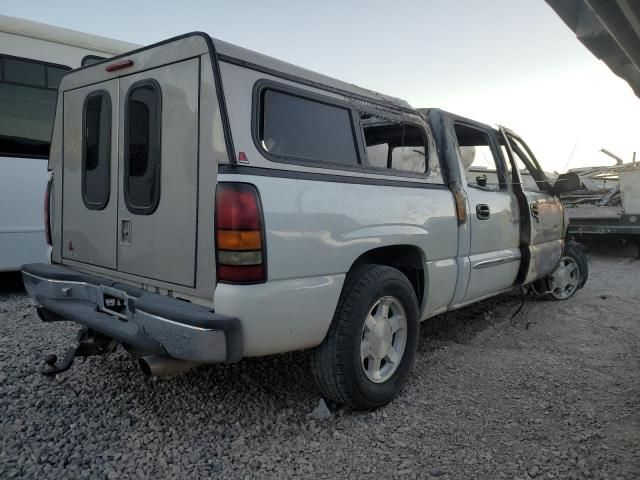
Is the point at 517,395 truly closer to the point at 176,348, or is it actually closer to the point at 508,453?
the point at 508,453

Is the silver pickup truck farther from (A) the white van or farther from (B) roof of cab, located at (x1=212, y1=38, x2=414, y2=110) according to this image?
(A) the white van

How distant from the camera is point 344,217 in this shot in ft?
8.97

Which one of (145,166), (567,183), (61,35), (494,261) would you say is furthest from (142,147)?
(567,183)

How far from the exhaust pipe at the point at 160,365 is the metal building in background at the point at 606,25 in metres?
2.54

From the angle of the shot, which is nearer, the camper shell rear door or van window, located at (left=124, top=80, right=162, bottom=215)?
the camper shell rear door

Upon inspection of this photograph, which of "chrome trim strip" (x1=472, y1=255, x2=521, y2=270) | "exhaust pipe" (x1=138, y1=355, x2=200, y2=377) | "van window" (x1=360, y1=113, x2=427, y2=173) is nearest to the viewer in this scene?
"exhaust pipe" (x1=138, y1=355, x2=200, y2=377)

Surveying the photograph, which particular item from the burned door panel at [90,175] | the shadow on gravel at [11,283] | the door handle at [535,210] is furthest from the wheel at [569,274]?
the shadow on gravel at [11,283]

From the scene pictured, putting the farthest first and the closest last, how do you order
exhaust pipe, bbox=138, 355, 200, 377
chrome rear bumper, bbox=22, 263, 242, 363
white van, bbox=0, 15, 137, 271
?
white van, bbox=0, 15, 137, 271, exhaust pipe, bbox=138, 355, 200, 377, chrome rear bumper, bbox=22, 263, 242, 363

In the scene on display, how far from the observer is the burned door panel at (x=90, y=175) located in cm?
304

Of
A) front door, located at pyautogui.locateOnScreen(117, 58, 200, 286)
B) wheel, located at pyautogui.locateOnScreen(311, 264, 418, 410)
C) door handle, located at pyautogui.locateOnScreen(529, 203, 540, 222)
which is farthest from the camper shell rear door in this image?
door handle, located at pyautogui.locateOnScreen(529, 203, 540, 222)

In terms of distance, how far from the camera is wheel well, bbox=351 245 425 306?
128 inches

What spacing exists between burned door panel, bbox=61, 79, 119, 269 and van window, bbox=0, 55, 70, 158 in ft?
8.73

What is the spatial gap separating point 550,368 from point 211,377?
2.49m

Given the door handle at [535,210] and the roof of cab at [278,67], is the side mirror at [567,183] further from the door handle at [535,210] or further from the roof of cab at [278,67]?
the roof of cab at [278,67]
